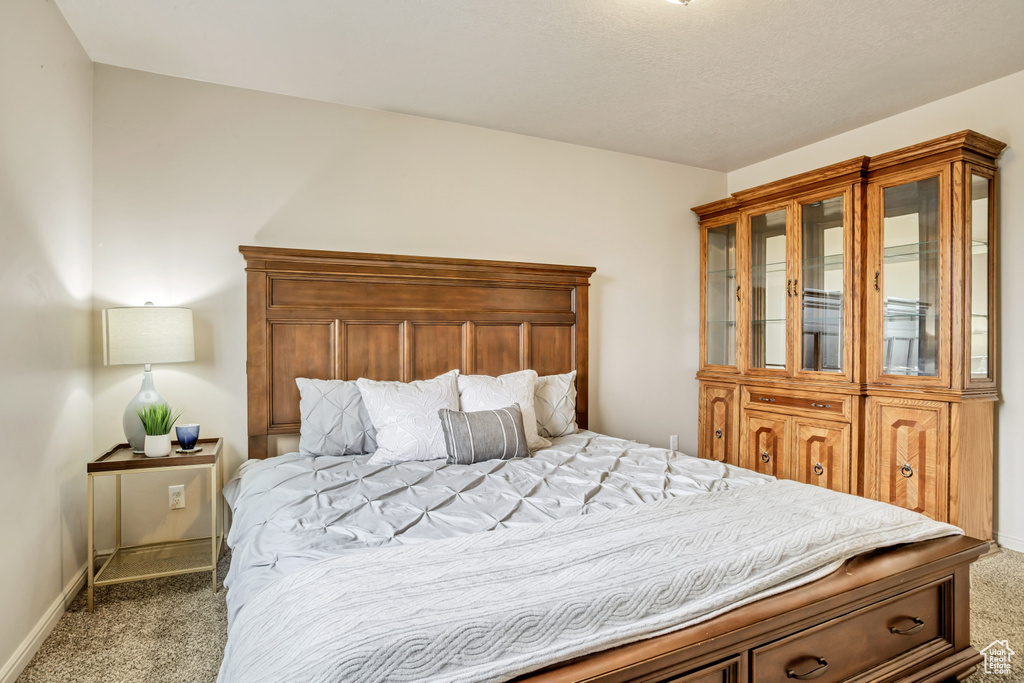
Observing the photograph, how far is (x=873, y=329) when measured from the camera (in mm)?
3152

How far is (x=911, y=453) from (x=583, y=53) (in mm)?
2635

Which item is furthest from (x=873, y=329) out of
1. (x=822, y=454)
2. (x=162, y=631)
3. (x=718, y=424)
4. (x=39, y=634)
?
(x=39, y=634)

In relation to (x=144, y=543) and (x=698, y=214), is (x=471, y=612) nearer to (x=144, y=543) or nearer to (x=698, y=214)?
(x=144, y=543)

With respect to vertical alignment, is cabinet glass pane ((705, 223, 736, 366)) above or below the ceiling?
below

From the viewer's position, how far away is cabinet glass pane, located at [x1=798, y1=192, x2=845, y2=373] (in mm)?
3291

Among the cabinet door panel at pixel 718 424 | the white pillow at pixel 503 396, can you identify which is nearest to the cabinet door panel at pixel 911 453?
the cabinet door panel at pixel 718 424

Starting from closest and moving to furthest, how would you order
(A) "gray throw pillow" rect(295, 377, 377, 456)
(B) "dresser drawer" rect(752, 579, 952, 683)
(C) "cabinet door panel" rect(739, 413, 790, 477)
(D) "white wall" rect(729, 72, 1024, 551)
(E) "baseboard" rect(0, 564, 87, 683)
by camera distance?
(B) "dresser drawer" rect(752, 579, 952, 683), (E) "baseboard" rect(0, 564, 87, 683), (A) "gray throw pillow" rect(295, 377, 377, 456), (D) "white wall" rect(729, 72, 1024, 551), (C) "cabinet door panel" rect(739, 413, 790, 477)

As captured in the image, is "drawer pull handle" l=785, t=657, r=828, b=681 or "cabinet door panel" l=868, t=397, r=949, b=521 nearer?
"drawer pull handle" l=785, t=657, r=828, b=681

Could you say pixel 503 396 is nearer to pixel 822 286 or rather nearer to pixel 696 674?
pixel 696 674

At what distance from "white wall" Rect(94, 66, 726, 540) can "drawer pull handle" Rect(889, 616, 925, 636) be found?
230 cm

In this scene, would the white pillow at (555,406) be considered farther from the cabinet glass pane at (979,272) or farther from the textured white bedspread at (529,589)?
the cabinet glass pane at (979,272)

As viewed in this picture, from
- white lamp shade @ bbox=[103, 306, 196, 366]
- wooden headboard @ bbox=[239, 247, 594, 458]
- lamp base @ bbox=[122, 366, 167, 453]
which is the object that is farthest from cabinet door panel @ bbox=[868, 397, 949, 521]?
lamp base @ bbox=[122, 366, 167, 453]

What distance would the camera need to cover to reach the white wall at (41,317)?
1.86 m

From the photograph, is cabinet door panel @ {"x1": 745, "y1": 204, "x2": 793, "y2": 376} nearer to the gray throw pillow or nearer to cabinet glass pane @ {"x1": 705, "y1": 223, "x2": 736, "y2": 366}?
cabinet glass pane @ {"x1": 705, "y1": 223, "x2": 736, "y2": 366}
